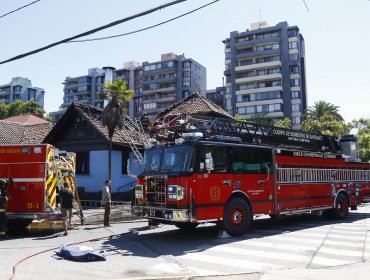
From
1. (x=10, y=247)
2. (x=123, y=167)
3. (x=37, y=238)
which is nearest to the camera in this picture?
(x=10, y=247)

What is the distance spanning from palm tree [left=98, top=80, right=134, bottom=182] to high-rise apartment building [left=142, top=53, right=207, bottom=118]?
68799 millimetres

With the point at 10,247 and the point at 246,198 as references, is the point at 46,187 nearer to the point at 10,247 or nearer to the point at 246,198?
the point at 10,247

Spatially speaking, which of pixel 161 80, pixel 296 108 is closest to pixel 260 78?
pixel 296 108

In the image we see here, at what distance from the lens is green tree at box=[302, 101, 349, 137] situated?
45.7 metres

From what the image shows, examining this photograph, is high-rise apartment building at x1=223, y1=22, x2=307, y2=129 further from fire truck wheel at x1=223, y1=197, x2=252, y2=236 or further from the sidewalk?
fire truck wheel at x1=223, y1=197, x2=252, y2=236

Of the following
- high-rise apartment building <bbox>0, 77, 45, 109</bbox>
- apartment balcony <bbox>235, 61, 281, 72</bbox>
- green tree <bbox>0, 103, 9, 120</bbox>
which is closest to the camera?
green tree <bbox>0, 103, 9, 120</bbox>

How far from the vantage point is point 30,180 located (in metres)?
12.2

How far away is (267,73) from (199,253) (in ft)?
239

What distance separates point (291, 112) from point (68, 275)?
72168 mm

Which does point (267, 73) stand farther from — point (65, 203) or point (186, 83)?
point (65, 203)

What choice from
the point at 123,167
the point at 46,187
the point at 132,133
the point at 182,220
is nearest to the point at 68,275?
the point at 182,220

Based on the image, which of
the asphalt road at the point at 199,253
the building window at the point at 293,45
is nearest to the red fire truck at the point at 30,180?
the asphalt road at the point at 199,253

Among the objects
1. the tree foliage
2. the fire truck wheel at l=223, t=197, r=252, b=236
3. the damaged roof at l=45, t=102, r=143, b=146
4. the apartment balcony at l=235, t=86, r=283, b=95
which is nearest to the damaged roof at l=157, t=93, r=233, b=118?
the damaged roof at l=45, t=102, r=143, b=146

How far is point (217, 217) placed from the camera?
1080 cm
